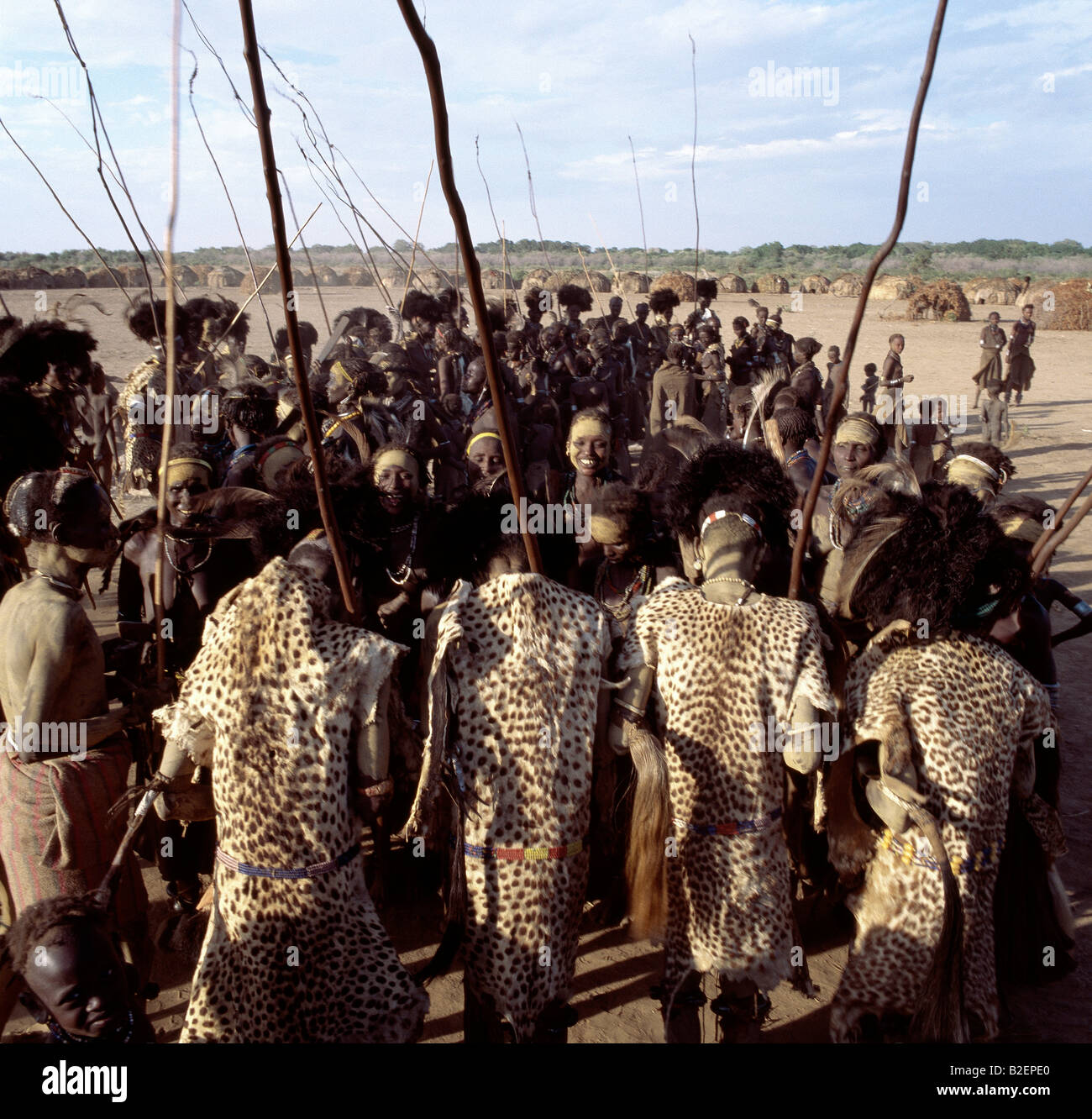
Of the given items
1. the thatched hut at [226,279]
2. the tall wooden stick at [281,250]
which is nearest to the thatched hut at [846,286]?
the thatched hut at [226,279]

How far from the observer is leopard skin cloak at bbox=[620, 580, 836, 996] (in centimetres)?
270

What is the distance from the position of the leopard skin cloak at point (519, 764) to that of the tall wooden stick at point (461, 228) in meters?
0.24

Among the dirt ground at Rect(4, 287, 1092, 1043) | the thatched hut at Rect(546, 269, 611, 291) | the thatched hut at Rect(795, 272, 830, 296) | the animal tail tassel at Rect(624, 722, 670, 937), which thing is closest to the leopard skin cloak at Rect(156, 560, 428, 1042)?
the dirt ground at Rect(4, 287, 1092, 1043)

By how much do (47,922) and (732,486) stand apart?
250 centimetres

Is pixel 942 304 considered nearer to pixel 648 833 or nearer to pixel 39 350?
pixel 39 350

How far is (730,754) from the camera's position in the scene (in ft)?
8.89

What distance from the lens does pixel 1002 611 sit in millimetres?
2949

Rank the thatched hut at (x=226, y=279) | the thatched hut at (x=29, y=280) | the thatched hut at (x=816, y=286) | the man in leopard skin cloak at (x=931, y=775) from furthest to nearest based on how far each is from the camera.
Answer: the thatched hut at (x=816, y=286) → the thatched hut at (x=226, y=279) → the thatched hut at (x=29, y=280) → the man in leopard skin cloak at (x=931, y=775)

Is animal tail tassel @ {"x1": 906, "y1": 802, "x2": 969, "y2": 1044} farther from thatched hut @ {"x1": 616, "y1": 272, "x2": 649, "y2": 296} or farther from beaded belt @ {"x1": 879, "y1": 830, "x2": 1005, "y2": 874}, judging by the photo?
thatched hut @ {"x1": 616, "y1": 272, "x2": 649, "y2": 296}

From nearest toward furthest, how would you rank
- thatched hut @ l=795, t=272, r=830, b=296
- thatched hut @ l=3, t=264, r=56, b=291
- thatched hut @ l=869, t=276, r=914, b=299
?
thatched hut @ l=3, t=264, r=56, b=291
thatched hut @ l=869, t=276, r=914, b=299
thatched hut @ l=795, t=272, r=830, b=296

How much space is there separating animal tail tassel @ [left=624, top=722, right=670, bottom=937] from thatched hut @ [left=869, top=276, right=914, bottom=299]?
36305mm

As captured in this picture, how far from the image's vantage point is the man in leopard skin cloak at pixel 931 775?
261 cm

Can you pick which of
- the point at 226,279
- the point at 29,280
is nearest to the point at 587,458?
the point at 29,280

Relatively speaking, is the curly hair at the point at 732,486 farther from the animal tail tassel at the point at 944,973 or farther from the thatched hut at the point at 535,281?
the thatched hut at the point at 535,281
